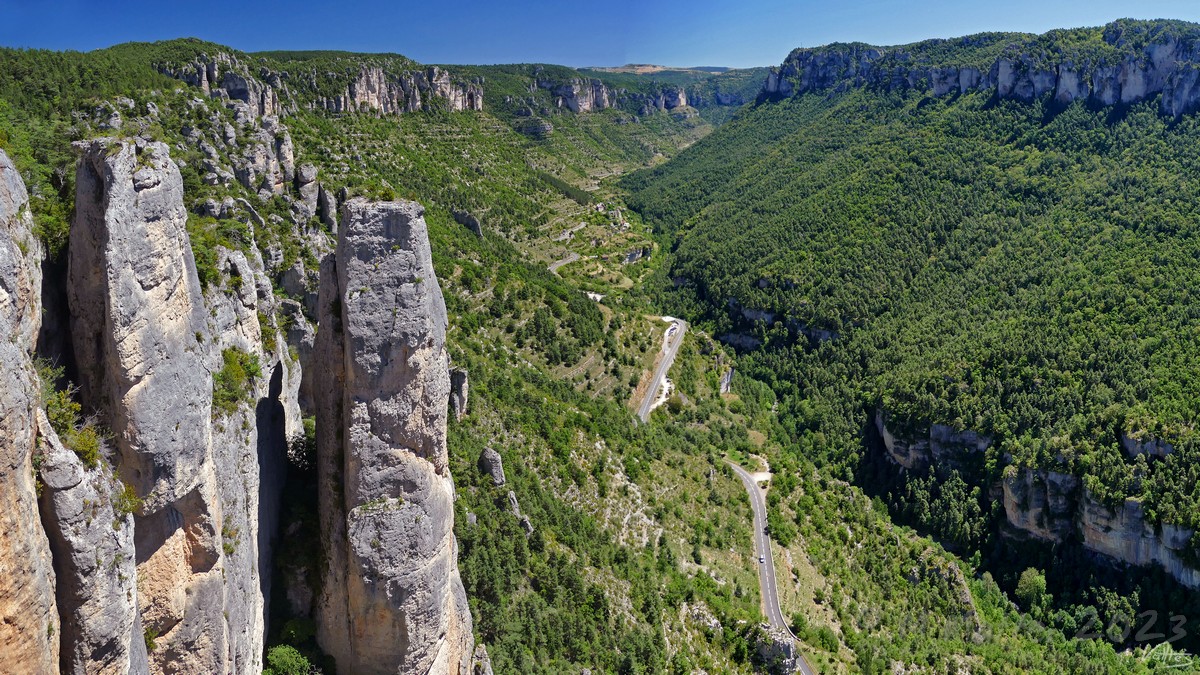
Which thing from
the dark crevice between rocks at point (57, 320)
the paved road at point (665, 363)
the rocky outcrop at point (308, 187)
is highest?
the rocky outcrop at point (308, 187)

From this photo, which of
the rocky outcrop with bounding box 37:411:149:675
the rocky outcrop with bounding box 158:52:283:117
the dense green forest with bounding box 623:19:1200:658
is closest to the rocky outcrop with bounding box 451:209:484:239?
the rocky outcrop with bounding box 158:52:283:117

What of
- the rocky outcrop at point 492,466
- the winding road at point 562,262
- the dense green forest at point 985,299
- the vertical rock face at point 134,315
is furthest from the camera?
the winding road at point 562,262

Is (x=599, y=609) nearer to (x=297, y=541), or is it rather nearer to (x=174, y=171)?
(x=297, y=541)

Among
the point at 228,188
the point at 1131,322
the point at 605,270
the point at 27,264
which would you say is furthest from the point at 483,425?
the point at 605,270

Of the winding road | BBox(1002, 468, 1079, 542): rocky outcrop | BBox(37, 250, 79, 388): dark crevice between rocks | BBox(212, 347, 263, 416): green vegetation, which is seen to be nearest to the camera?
BBox(37, 250, 79, 388): dark crevice between rocks

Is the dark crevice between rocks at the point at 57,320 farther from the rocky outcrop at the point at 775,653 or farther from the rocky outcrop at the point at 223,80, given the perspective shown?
the rocky outcrop at the point at 223,80

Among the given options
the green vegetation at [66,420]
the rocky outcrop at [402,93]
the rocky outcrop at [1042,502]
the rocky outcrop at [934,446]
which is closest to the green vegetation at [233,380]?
the green vegetation at [66,420]

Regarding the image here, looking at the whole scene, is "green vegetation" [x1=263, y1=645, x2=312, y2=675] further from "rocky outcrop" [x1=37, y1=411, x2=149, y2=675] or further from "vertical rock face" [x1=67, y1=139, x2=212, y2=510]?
"vertical rock face" [x1=67, y1=139, x2=212, y2=510]
